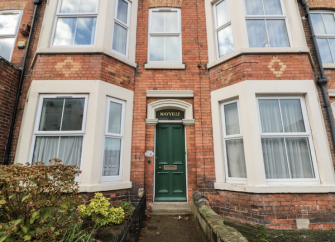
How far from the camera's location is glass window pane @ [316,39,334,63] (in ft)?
17.7

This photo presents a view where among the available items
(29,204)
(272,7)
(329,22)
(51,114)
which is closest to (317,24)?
(329,22)

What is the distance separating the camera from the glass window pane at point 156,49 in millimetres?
5641

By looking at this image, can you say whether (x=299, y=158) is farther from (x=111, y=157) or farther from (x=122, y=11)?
(x=122, y=11)

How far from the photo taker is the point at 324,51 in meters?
5.48

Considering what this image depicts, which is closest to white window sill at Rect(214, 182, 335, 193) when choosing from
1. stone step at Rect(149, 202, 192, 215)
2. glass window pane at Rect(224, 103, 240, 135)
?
glass window pane at Rect(224, 103, 240, 135)

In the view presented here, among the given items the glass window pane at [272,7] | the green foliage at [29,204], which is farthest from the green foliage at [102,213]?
the glass window pane at [272,7]

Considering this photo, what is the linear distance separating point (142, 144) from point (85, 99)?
5.93 feet

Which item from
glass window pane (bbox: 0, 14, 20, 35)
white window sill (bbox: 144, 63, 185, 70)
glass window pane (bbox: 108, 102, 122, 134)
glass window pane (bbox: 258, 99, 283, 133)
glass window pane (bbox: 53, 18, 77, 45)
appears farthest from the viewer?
glass window pane (bbox: 0, 14, 20, 35)

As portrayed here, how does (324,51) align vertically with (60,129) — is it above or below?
above

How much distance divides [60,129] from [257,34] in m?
5.64

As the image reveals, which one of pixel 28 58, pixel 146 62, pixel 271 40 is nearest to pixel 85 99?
pixel 146 62

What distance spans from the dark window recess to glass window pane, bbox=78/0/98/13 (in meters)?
3.47

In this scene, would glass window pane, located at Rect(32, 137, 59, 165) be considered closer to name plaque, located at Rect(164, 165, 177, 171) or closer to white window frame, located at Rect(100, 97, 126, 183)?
white window frame, located at Rect(100, 97, 126, 183)

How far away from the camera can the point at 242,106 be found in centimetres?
431
